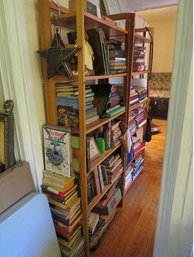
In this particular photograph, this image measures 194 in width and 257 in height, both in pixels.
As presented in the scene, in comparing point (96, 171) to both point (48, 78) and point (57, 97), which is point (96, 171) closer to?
point (57, 97)

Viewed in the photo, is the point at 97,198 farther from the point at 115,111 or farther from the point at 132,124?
the point at 132,124

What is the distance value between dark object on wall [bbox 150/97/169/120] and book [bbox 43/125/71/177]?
13.4 feet

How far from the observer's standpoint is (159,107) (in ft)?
15.9

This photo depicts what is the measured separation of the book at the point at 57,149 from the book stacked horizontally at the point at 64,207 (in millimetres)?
56

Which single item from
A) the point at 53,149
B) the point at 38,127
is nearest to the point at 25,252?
the point at 53,149

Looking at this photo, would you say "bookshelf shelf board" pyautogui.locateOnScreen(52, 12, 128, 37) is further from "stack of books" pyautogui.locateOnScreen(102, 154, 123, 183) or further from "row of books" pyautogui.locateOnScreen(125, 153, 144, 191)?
"row of books" pyautogui.locateOnScreen(125, 153, 144, 191)

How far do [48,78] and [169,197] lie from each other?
872 mm

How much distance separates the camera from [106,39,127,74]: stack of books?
1.41 metres

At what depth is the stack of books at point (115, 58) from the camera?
141 centimetres

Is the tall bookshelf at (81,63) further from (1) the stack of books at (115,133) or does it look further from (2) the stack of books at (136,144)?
(2) the stack of books at (136,144)

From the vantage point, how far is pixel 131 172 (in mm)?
2289

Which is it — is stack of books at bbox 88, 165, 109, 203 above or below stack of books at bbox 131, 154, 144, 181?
above

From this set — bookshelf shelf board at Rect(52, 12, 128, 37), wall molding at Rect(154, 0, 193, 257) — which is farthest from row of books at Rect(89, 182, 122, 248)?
bookshelf shelf board at Rect(52, 12, 128, 37)

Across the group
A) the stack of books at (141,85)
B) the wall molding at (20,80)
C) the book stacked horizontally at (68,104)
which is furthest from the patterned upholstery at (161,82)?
the wall molding at (20,80)
